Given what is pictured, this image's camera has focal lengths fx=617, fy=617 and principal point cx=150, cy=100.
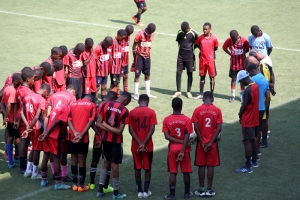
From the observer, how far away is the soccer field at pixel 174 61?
1183cm

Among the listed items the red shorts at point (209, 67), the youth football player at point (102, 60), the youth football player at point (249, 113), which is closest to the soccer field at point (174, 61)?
the youth football player at point (249, 113)

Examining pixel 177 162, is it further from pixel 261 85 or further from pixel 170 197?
pixel 261 85

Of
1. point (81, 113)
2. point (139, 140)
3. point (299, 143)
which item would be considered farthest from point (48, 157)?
point (299, 143)

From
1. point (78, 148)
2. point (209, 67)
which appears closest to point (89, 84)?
point (209, 67)

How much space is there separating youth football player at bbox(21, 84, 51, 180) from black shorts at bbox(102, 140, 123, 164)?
1517 mm

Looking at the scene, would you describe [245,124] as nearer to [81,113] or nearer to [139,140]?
[139,140]

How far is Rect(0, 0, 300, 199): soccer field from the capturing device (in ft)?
38.8

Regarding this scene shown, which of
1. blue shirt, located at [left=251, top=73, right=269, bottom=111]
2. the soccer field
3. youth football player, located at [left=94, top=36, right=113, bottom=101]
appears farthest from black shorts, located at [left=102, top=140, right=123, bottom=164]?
youth football player, located at [left=94, top=36, right=113, bottom=101]

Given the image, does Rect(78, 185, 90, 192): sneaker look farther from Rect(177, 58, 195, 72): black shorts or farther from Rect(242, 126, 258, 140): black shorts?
Rect(177, 58, 195, 72): black shorts

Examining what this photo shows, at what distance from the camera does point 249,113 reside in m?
12.3

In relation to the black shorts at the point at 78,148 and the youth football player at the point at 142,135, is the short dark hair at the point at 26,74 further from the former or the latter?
the youth football player at the point at 142,135

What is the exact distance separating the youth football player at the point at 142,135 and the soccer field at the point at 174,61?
0.39 metres

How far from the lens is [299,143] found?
46.1ft

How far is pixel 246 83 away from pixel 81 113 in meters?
3.34
